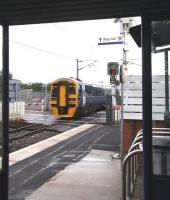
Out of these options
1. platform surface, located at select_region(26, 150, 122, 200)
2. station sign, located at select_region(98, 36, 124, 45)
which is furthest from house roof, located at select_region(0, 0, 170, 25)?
station sign, located at select_region(98, 36, 124, 45)

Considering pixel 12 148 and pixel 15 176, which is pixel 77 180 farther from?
pixel 12 148

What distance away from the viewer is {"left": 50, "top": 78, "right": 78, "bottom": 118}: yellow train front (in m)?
29.8

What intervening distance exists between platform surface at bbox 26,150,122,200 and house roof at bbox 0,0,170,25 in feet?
11.6

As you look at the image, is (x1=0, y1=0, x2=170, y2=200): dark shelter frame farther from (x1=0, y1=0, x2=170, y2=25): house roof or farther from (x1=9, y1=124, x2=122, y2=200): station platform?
(x1=9, y1=124, x2=122, y2=200): station platform

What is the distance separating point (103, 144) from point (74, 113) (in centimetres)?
1528

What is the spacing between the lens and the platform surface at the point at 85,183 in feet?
24.3

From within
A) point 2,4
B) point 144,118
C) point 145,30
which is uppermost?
point 2,4

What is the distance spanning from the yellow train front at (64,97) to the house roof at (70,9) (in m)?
24.7

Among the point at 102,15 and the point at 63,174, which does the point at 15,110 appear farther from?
the point at 102,15

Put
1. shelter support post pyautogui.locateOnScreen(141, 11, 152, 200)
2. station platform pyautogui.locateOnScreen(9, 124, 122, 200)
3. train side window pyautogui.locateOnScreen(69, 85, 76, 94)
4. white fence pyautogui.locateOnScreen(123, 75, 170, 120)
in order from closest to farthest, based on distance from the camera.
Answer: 1. shelter support post pyautogui.locateOnScreen(141, 11, 152, 200)
2. station platform pyautogui.locateOnScreen(9, 124, 122, 200)
3. white fence pyautogui.locateOnScreen(123, 75, 170, 120)
4. train side window pyautogui.locateOnScreen(69, 85, 76, 94)

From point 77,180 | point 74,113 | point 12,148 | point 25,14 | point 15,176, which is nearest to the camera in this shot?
point 25,14

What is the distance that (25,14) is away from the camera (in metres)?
4.78

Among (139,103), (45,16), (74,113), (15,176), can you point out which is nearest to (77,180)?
(15,176)

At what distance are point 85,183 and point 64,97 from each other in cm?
2188
